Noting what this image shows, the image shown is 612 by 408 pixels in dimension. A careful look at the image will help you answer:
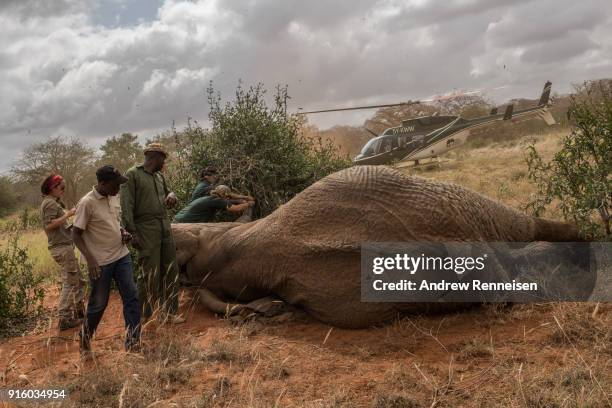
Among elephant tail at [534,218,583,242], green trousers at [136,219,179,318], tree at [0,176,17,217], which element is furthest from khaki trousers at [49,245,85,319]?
tree at [0,176,17,217]

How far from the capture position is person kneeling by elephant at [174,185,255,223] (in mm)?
6242

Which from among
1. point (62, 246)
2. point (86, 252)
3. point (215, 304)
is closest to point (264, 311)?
point (215, 304)

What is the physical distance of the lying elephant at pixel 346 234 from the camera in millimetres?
4465

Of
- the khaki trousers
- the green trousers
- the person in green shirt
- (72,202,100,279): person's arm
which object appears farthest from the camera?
the person in green shirt

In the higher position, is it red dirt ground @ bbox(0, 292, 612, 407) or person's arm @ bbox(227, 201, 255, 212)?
person's arm @ bbox(227, 201, 255, 212)

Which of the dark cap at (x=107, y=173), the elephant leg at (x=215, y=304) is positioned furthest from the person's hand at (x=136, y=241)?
the elephant leg at (x=215, y=304)

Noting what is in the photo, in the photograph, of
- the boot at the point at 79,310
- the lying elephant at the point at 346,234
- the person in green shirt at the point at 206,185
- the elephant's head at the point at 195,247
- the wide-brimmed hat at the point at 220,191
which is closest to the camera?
the lying elephant at the point at 346,234

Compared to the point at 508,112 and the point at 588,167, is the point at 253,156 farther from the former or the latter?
the point at 508,112

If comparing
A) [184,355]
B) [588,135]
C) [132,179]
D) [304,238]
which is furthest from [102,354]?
[588,135]

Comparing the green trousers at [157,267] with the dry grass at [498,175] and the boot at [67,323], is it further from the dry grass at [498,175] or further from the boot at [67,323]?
the dry grass at [498,175]

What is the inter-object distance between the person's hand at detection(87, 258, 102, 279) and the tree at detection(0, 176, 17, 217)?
95.2ft

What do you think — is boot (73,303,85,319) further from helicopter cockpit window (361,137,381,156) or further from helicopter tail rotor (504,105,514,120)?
helicopter tail rotor (504,105,514,120)

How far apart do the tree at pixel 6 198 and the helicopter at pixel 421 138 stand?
842 inches

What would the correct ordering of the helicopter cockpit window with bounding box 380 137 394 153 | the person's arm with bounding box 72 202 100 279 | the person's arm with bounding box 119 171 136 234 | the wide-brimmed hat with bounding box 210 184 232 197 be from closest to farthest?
the person's arm with bounding box 72 202 100 279, the person's arm with bounding box 119 171 136 234, the wide-brimmed hat with bounding box 210 184 232 197, the helicopter cockpit window with bounding box 380 137 394 153
